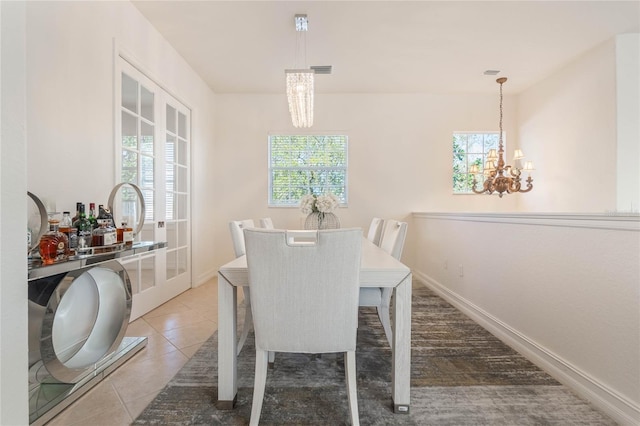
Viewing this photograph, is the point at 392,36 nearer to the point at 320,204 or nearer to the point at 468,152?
the point at 320,204

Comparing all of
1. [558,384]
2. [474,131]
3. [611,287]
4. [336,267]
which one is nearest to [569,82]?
[474,131]

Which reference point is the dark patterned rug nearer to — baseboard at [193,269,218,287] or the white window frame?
baseboard at [193,269,218,287]

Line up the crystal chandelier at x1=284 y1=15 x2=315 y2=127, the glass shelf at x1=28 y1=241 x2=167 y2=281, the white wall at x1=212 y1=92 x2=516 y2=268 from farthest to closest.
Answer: the white wall at x1=212 y1=92 x2=516 y2=268 < the crystal chandelier at x1=284 y1=15 x2=315 y2=127 < the glass shelf at x1=28 y1=241 x2=167 y2=281

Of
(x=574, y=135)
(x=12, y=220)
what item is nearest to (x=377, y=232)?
(x=12, y=220)

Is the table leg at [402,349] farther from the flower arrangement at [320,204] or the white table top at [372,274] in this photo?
the flower arrangement at [320,204]

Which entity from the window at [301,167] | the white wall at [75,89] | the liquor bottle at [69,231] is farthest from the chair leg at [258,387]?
the window at [301,167]

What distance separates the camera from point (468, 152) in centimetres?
462

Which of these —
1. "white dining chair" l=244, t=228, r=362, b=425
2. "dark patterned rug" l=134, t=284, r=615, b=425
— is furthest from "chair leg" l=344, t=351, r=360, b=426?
"dark patterned rug" l=134, t=284, r=615, b=425

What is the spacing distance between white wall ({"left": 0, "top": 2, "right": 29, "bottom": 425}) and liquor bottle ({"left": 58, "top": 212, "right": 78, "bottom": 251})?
1015mm

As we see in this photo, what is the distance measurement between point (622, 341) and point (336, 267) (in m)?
1.45

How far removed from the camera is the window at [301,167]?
4.59 m

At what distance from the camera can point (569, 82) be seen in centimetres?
364

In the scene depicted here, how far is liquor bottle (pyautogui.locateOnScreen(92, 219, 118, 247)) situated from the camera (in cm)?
178

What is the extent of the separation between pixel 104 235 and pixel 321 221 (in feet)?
5.33
